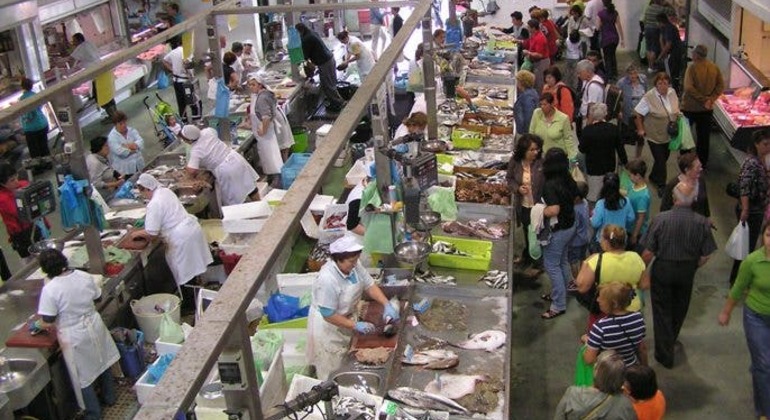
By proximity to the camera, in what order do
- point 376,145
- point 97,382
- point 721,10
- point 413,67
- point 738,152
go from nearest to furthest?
point 376,145 → point 97,382 → point 738,152 → point 413,67 → point 721,10

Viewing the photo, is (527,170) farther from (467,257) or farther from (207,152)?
(207,152)

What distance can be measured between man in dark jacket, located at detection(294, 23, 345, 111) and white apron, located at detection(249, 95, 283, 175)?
2913 millimetres

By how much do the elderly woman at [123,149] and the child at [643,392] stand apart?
7233 mm

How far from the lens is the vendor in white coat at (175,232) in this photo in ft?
26.0

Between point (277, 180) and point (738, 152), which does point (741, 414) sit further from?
point (277, 180)

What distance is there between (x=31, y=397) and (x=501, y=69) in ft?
30.6

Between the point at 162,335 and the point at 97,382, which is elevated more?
the point at 162,335

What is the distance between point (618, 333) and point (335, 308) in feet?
6.23

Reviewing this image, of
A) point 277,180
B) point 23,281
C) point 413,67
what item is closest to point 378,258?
point 23,281

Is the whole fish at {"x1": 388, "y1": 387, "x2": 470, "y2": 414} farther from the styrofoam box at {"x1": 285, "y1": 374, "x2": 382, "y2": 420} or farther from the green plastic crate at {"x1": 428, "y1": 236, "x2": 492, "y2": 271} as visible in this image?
the green plastic crate at {"x1": 428, "y1": 236, "x2": 492, "y2": 271}

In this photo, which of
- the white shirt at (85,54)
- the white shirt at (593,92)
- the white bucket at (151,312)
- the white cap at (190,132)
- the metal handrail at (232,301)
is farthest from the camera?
the white shirt at (85,54)

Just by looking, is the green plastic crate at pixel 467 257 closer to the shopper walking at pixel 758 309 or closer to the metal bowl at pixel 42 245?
the shopper walking at pixel 758 309

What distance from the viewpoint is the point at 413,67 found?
12.3 metres

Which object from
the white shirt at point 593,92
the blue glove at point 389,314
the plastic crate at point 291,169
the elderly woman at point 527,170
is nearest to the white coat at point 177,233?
the plastic crate at point 291,169
